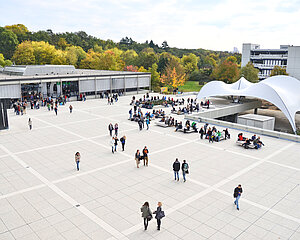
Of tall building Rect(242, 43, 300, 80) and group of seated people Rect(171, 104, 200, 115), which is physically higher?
tall building Rect(242, 43, 300, 80)

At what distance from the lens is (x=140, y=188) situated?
14.0 m

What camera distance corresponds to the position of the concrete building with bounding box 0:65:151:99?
1410 inches

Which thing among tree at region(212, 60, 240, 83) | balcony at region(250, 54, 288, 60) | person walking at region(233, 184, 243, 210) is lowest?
person walking at region(233, 184, 243, 210)

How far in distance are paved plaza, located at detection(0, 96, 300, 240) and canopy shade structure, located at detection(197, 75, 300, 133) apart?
927cm

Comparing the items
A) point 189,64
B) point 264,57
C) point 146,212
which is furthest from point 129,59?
point 146,212

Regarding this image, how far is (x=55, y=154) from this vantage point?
62.1ft

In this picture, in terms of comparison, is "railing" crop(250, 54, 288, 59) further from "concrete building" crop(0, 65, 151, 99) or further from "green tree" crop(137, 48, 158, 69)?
"concrete building" crop(0, 65, 151, 99)

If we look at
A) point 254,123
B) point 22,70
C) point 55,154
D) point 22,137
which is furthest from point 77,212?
point 22,70

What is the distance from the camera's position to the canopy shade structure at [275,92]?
3089 cm

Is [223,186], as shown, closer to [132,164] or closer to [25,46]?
[132,164]

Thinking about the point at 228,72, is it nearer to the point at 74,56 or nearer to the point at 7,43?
the point at 74,56

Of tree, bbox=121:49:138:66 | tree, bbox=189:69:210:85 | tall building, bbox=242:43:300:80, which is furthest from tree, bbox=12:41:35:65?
tall building, bbox=242:43:300:80

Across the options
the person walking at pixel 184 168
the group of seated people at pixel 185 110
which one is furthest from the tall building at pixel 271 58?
the person walking at pixel 184 168

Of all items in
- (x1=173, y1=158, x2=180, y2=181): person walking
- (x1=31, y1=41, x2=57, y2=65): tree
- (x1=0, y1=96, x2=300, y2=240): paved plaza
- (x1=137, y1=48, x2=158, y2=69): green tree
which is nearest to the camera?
(x1=0, y1=96, x2=300, y2=240): paved plaza
